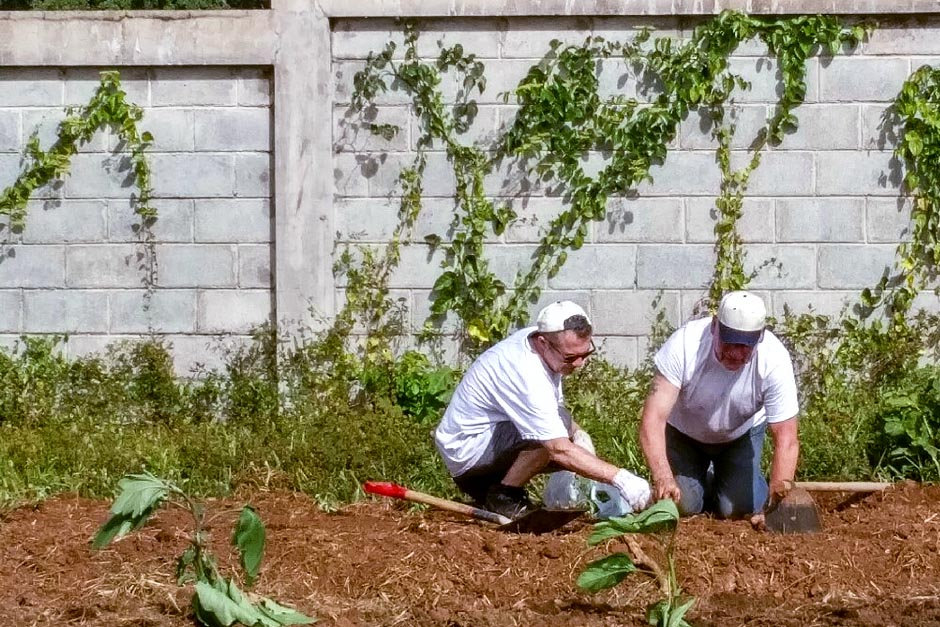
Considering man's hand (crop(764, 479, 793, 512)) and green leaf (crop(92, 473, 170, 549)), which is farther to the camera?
man's hand (crop(764, 479, 793, 512))

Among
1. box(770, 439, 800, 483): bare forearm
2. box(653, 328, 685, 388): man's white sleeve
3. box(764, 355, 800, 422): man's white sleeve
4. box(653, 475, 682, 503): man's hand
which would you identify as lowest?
box(653, 475, 682, 503): man's hand

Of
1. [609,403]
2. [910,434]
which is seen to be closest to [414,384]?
[609,403]

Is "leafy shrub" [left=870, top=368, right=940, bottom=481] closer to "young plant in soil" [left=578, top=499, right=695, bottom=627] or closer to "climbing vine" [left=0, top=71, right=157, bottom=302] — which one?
"young plant in soil" [left=578, top=499, right=695, bottom=627]

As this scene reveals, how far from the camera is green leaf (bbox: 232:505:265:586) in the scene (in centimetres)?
489

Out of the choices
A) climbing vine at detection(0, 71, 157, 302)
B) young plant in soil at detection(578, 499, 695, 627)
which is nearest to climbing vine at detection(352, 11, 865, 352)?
climbing vine at detection(0, 71, 157, 302)

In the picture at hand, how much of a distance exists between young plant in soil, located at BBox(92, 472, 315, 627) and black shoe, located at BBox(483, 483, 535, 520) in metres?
1.64

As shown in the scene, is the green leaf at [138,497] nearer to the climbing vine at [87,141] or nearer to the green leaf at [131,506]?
the green leaf at [131,506]

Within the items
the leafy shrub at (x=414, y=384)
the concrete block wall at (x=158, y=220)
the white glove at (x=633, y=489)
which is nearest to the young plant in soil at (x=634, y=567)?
the white glove at (x=633, y=489)

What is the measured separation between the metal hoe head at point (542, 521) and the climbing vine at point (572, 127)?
1.86 m

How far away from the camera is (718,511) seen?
7.02m

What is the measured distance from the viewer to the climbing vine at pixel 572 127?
8.08 m

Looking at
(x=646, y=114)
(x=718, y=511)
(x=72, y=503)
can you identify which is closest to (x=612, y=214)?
(x=646, y=114)

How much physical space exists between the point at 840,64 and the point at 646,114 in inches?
43.8

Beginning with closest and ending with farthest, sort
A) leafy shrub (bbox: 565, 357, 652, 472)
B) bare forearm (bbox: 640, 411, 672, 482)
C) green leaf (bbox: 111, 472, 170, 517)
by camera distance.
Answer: green leaf (bbox: 111, 472, 170, 517)
bare forearm (bbox: 640, 411, 672, 482)
leafy shrub (bbox: 565, 357, 652, 472)
